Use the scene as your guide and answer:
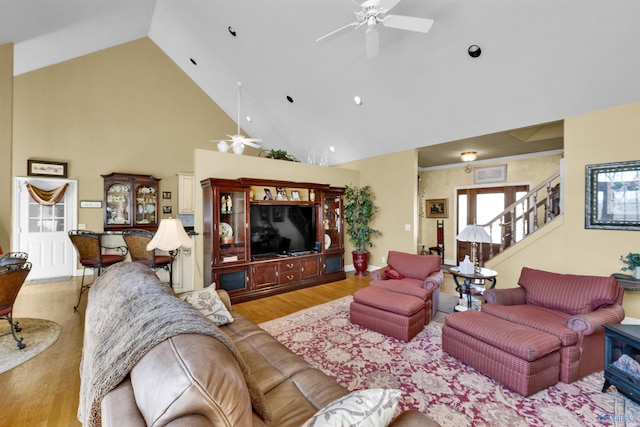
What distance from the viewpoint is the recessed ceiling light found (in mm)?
3307

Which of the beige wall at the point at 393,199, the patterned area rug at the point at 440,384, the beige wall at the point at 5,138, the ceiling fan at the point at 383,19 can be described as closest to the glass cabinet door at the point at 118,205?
the beige wall at the point at 5,138

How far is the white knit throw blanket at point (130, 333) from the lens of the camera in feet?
2.95

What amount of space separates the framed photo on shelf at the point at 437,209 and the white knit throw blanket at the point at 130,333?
22.6ft

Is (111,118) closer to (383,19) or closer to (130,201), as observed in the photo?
(130,201)

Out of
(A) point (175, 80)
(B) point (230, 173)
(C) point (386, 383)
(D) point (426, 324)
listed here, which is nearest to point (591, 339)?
(D) point (426, 324)

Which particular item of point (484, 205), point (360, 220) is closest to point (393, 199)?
point (360, 220)

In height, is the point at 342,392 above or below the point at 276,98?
below

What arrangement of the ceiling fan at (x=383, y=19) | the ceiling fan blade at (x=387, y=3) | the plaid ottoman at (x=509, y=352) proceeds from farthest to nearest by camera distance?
the ceiling fan at (x=383, y=19)
the ceiling fan blade at (x=387, y=3)
the plaid ottoman at (x=509, y=352)

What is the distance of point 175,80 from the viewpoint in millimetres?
7133

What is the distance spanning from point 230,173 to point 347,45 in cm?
270

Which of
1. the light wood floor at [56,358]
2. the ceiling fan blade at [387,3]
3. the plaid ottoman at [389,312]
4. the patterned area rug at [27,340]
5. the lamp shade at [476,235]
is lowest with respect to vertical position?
the light wood floor at [56,358]

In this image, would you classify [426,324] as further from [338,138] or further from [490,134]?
[338,138]

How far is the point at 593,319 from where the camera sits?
2180mm

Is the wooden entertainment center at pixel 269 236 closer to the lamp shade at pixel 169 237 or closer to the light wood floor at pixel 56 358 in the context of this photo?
the light wood floor at pixel 56 358
